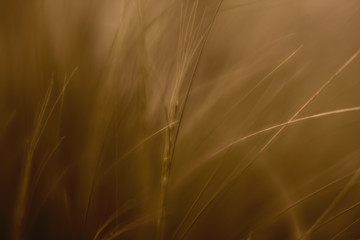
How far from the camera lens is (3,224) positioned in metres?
0.64

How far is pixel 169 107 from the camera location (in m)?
0.59

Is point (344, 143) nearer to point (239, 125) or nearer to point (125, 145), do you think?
point (239, 125)

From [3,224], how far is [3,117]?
194 millimetres

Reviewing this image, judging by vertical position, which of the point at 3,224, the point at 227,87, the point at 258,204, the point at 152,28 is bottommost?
the point at 258,204

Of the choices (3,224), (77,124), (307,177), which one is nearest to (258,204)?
(307,177)

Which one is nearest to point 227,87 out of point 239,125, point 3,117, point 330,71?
point 239,125

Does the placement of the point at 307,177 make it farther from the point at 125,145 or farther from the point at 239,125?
the point at 125,145

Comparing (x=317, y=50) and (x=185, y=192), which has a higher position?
(x=317, y=50)

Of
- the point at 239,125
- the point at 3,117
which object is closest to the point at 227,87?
the point at 239,125

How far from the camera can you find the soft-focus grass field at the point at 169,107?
60 cm

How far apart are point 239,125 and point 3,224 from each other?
0.46 meters

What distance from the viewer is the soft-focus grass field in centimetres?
60

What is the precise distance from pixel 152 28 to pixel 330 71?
0.32 meters

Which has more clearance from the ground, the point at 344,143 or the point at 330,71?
the point at 330,71
